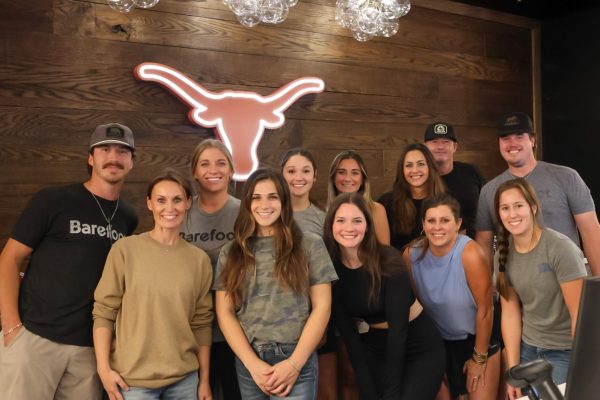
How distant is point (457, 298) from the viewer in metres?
2.73

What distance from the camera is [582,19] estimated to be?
5227 millimetres

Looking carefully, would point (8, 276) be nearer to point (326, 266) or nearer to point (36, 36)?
point (326, 266)

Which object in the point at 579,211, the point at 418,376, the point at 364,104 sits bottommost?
the point at 418,376

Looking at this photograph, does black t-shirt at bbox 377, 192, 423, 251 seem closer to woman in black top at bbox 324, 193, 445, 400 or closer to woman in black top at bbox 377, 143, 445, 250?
woman in black top at bbox 377, 143, 445, 250

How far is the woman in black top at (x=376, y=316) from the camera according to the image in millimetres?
2498

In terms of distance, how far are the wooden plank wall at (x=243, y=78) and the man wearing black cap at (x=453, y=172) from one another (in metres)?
1.07

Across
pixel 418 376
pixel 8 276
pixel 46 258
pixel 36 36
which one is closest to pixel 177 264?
pixel 46 258

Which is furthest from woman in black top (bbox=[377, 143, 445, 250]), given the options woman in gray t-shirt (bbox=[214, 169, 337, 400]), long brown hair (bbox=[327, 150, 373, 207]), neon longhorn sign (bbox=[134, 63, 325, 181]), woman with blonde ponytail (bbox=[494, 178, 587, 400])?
neon longhorn sign (bbox=[134, 63, 325, 181])

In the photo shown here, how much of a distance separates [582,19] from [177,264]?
4572mm

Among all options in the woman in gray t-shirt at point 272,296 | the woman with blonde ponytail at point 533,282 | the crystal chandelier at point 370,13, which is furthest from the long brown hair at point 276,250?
the crystal chandelier at point 370,13

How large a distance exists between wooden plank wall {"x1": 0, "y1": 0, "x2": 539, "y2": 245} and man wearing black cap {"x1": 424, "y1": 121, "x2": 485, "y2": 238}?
1.07m

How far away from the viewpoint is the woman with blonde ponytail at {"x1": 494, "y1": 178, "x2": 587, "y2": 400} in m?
2.41

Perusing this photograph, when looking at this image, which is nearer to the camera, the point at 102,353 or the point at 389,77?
the point at 102,353

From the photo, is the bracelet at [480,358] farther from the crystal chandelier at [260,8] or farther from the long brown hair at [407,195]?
the crystal chandelier at [260,8]
